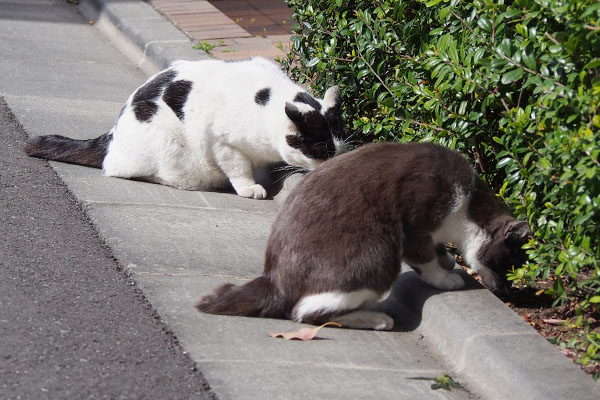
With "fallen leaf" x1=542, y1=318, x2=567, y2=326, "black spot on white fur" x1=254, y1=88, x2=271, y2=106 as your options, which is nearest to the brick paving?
"black spot on white fur" x1=254, y1=88, x2=271, y2=106

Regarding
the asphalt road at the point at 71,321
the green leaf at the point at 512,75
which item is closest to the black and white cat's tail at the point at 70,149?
the asphalt road at the point at 71,321

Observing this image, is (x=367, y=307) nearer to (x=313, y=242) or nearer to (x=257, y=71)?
(x=313, y=242)

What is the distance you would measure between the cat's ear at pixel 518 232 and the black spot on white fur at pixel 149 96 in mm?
2627

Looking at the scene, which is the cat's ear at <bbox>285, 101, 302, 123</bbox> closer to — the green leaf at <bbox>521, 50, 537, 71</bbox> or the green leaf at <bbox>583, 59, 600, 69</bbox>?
the green leaf at <bbox>521, 50, 537, 71</bbox>

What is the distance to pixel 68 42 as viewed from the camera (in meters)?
9.28

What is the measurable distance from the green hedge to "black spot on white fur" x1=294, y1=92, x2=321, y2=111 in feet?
0.95

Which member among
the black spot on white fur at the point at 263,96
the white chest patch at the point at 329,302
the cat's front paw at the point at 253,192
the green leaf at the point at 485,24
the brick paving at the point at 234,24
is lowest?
the cat's front paw at the point at 253,192

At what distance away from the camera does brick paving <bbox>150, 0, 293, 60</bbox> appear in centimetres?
824

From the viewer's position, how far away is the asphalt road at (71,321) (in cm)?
348

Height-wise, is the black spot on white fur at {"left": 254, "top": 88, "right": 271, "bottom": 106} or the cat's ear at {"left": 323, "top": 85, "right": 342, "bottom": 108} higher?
the cat's ear at {"left": 323, "top": 85, "right": 342, "bottom": 108}

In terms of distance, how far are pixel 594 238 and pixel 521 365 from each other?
74 centimetres

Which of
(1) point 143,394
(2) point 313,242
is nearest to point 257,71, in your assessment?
(2) point 313,242

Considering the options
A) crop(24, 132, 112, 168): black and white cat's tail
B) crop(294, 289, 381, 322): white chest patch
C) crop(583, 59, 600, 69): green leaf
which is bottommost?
crop(24, 132, 112, 168): black and white cat's tail

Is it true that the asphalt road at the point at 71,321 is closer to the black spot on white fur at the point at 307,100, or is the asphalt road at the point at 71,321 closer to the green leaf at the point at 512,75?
the black spot on white fur at the point at 307,100
